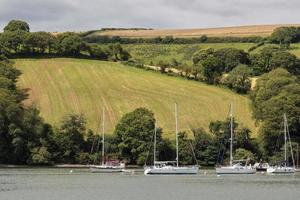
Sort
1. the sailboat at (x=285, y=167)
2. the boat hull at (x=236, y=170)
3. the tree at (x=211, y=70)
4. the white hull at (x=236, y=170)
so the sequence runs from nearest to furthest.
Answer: the boat hull at (x=236, y=170) → the white hull at (x=236, y=170) → the sailboat at (x=285, y=167) → the tree at (x=211, y=70)

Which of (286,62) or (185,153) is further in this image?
(286,62)

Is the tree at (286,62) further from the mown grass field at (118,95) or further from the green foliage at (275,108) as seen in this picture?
the green foliage at (275,108)

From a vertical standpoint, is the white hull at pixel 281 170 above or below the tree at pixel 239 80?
below

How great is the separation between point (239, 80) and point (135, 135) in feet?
147

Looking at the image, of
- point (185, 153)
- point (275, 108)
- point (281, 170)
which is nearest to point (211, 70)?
point (275, 108)

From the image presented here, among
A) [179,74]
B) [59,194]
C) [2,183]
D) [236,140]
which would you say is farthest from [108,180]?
[179,74]

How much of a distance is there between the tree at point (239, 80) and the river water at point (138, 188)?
65.0 m

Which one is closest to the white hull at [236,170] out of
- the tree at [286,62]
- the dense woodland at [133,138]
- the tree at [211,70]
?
the dense woodland at [133,138]

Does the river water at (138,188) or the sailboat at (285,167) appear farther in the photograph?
the sailboat at (285,167)

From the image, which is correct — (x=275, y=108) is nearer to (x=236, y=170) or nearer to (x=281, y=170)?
(x=281, y=170)

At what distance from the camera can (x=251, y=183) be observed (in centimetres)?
10888

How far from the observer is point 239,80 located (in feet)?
623

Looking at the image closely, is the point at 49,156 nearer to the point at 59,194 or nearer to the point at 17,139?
the point at 17,139

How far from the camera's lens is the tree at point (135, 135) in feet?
501
